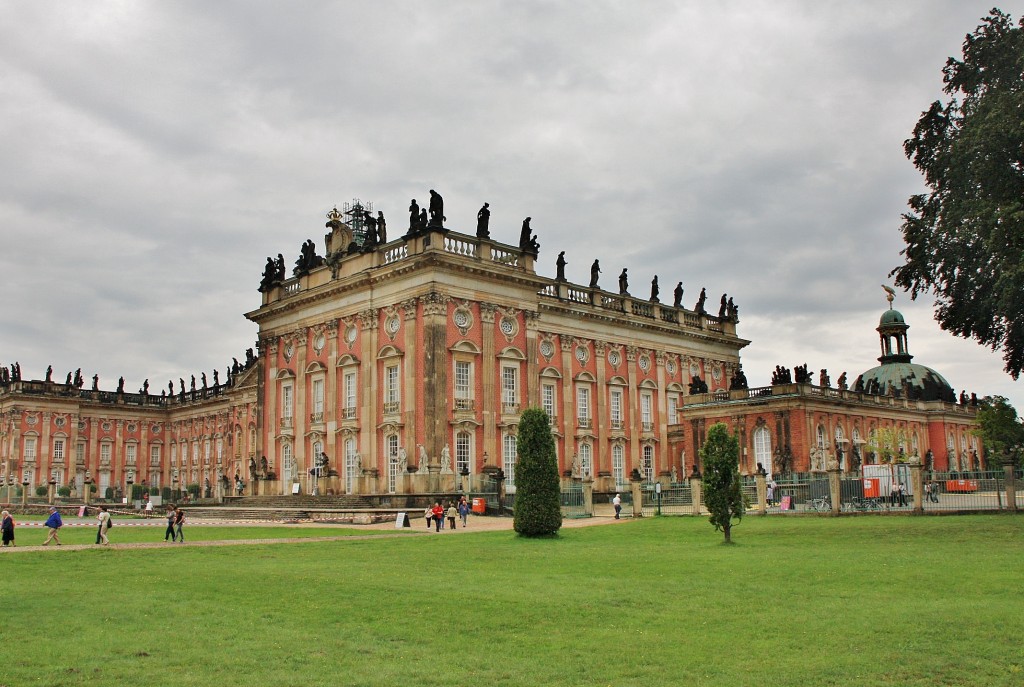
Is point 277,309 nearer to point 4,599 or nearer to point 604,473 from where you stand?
point 604,473

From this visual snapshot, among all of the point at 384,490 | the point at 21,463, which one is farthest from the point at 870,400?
the point at 21,463

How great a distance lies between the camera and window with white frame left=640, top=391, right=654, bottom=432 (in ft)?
205

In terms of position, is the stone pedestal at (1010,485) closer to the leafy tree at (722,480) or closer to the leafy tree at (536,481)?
the leafy tree at (722,480)

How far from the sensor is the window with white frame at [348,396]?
171ft

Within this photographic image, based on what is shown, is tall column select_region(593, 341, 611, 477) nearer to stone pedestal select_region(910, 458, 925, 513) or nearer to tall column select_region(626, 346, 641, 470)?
tall column select_region(626, 346, 641, 470)

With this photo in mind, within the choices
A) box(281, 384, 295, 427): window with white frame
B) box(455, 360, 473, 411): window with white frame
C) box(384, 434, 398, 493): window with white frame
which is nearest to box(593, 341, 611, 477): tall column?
box(455, 360, 473, 411): window with white frame

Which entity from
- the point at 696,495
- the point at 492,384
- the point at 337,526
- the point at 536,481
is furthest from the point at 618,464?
the point at 536,481

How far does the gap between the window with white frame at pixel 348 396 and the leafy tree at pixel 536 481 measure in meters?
23.5

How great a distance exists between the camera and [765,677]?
381 inches

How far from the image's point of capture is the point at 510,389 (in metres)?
51.7

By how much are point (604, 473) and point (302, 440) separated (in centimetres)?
1833

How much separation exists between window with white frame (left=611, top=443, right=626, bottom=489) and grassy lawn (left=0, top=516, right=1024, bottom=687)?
119 ft

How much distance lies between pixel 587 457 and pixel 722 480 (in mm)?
32575

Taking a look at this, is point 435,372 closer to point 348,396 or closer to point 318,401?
point 348,396
